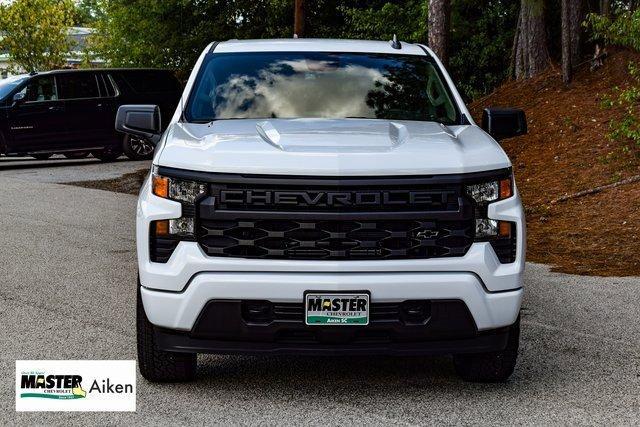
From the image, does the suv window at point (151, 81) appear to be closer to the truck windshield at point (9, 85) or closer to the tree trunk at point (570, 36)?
the truck windshield at point (9, 85)

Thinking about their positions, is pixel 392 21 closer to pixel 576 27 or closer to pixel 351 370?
pixel 576 27

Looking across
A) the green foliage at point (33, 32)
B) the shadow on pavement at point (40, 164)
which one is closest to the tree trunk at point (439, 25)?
the shadow on pavement at point (40, 164)

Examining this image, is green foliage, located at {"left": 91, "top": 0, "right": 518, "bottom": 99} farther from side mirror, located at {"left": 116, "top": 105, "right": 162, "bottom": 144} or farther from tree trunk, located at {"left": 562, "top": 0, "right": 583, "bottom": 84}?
side mirror, located at {"left": 116, "top": 105, "right": 162, "bottom": 144}

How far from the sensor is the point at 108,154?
2589 cm

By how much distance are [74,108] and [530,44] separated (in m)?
9.80

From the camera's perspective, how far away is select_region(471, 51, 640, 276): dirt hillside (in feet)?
38.6

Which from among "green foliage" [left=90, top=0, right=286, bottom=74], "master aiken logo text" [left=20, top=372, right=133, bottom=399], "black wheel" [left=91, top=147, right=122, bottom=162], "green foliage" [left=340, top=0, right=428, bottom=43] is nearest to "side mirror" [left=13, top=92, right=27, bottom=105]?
"black wheel" [left=91, top=147, right=122, bottom=162]

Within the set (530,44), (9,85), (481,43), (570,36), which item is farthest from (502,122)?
(9,85)

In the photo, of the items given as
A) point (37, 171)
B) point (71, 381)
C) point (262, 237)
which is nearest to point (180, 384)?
point (71, 381)

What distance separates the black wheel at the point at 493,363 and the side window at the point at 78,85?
19895 millimetres

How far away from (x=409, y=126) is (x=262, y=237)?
1375 mm

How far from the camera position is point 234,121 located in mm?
6617

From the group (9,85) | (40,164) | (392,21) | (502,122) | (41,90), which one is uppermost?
(502,122)

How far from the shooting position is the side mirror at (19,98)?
24266 millimetres
